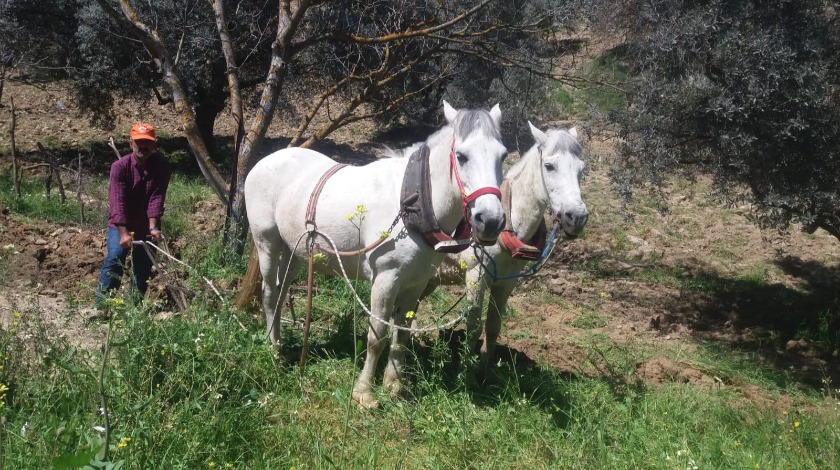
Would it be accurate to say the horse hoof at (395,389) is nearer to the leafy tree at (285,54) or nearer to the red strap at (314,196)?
the red strap at (314,196)

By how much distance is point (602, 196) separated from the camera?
440 inches

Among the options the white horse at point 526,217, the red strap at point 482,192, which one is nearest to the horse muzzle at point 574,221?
the white horse at point 526,217

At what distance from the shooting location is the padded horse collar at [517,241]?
14.5 ft

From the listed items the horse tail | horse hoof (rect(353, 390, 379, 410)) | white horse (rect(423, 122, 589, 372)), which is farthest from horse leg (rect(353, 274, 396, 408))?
the horse tail

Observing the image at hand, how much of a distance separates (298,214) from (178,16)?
253 inches

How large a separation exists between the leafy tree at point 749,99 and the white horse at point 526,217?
95.0 inches

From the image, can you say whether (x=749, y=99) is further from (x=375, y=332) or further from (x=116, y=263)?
(x=116, y=263)

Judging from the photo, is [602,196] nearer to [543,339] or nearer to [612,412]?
[543,339]

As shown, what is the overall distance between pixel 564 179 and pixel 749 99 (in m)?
2.68

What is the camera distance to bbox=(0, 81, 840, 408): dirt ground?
18.8ft

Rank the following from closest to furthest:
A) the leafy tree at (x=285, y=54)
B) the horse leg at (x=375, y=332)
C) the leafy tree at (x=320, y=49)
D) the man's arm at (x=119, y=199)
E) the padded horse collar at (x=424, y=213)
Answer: the padded horse collar at (x=424, y=213) → the horse leg at (x=375, y=332) → the man's arm at (x=119, y=199) → the leafy tree at (x=320, y=49) → the leafy tree at (x=285, y=54)

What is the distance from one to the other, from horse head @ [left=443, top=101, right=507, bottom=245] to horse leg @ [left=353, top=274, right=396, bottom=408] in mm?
671

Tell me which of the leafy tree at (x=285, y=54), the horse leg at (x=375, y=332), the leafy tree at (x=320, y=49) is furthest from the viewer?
the leafy tree at (x=285, y=54)

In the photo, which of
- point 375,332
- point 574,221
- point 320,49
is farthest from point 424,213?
point 320,49
